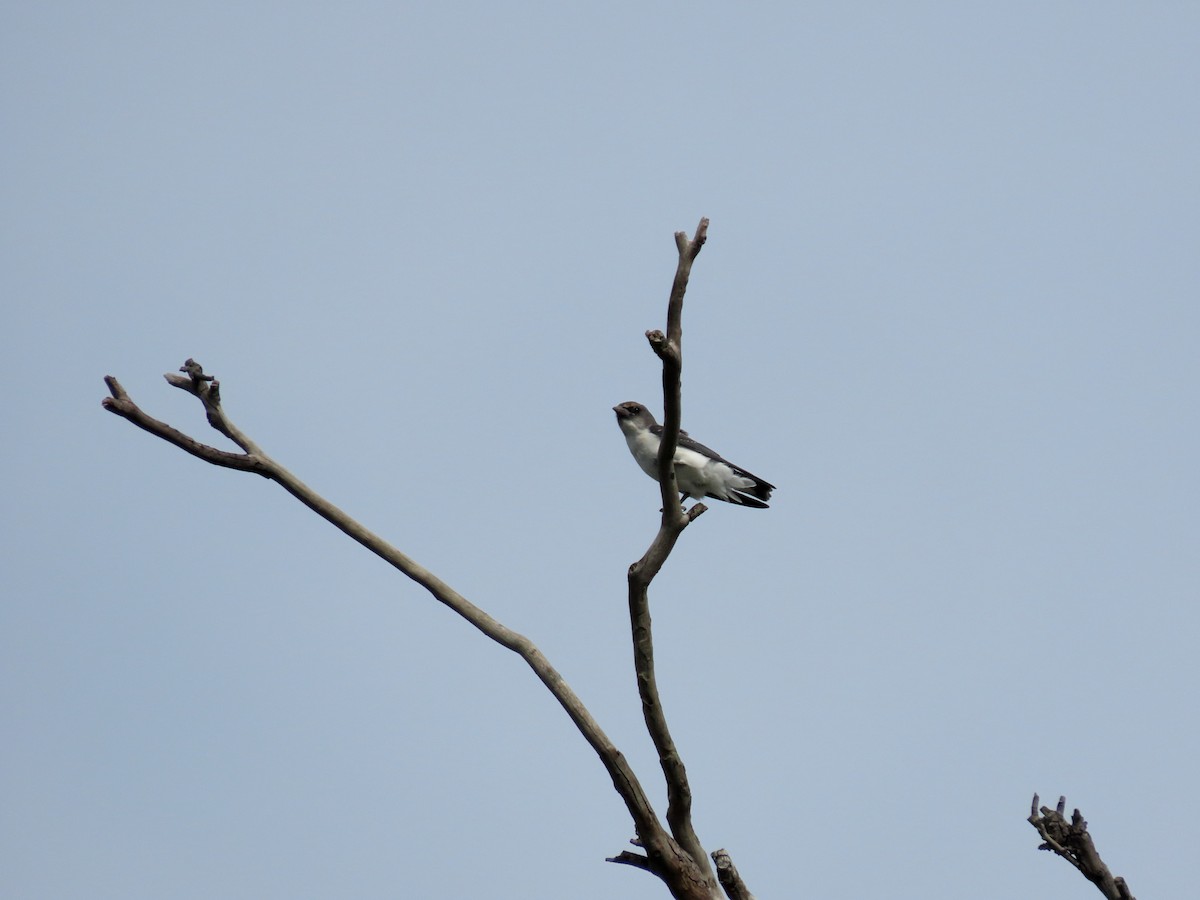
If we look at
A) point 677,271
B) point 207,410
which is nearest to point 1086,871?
point 677,271

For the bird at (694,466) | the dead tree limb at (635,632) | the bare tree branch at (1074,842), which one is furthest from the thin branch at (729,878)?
the bird at (694,466)

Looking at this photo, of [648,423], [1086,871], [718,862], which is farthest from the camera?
[648,423]

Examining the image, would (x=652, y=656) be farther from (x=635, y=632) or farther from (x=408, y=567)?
(x=408, y=567)

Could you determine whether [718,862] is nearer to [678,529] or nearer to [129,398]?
[678,529]

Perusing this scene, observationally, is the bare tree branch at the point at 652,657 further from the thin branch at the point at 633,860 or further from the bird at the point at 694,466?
the bird at the point at 694,466

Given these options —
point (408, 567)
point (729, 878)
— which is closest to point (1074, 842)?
point (729, 878)

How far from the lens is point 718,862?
25.6 ft

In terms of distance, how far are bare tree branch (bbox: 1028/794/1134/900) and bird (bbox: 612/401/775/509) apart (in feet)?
17.5

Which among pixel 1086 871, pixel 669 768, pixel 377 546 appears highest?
pixel 377 546

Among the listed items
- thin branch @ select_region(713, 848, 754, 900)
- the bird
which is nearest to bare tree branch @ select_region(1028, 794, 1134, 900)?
thin branch @ select_region(713, 848, 754, 900)

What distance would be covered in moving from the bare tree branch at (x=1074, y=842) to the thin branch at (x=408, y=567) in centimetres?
223

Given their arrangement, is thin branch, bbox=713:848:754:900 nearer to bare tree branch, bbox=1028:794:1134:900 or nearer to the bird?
bare tree branch, bbox=1028:794:1134:900

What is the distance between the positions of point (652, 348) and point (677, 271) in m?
0.47

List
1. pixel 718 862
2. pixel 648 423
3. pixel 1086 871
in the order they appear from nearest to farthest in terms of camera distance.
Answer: pixel 1086 871 < pixel 718 862 < pixel 648 423
